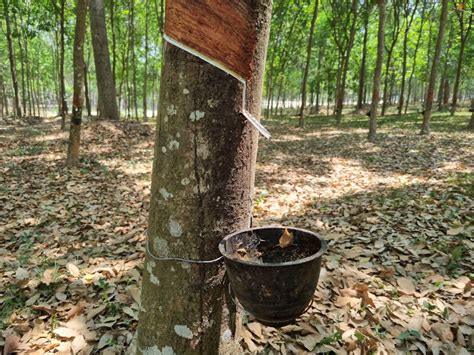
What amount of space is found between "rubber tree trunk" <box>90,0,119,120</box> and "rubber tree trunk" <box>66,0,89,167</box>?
5425 millimetres

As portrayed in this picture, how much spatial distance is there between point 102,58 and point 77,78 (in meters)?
5.79

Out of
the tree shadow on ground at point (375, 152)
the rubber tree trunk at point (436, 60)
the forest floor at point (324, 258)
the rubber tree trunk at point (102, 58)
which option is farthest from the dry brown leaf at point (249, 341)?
the rubber tree trunk at point (102, 58)

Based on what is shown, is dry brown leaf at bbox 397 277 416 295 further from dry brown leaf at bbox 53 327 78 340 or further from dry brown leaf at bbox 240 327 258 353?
dry brown leaf at bbox 53 327 78 340

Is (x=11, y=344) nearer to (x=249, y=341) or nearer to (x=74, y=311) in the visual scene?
(x=74, y=311)

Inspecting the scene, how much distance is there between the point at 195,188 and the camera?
56.6 inches

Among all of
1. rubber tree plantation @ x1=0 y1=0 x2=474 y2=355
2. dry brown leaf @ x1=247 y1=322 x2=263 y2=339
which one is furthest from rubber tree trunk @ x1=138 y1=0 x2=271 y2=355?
dry brown leaf @ x1=247 y1=322 x2=263 y2=339

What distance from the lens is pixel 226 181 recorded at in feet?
4.84

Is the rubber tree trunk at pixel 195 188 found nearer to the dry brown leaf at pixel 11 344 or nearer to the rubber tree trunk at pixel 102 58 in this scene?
the dry brown leaf at pixel 11 344

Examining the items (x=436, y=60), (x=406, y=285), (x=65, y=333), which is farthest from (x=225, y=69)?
(x=436, y=60)

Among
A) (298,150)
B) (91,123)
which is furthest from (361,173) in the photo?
(91,123)

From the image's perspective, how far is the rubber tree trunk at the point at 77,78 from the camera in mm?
6578

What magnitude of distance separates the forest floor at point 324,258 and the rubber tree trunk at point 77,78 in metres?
0.42

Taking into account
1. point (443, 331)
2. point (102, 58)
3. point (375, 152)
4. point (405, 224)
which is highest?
point (102, 58)

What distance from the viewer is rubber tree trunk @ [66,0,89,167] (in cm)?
658
